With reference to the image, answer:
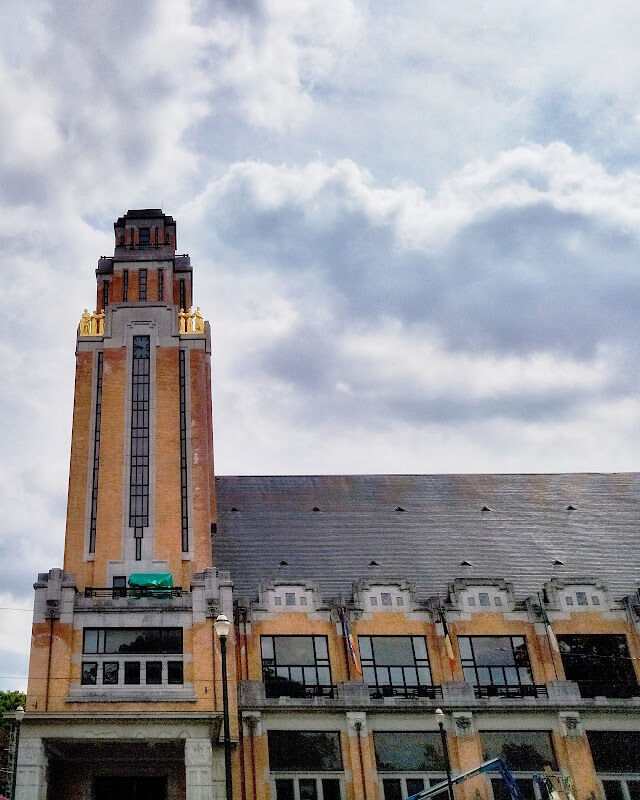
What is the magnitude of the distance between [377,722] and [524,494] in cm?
2408

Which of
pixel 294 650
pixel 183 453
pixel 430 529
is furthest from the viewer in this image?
pixel 430 529

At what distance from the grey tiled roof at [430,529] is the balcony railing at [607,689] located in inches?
260

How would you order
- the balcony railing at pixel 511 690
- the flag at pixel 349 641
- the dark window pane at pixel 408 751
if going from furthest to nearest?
the balcony railing at pixel 511 690, the flag at pixel 349 641, the dark window pane at pixel 408 751

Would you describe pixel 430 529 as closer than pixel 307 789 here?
No

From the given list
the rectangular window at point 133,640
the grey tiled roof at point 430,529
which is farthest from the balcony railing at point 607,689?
the rectangular window at point 133,640

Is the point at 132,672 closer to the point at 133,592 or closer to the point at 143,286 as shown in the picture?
the point at 133,592

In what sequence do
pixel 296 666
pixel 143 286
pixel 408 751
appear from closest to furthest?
pixel 408 751 < pixel 296 666 < pixel 143 286

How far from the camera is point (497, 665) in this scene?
42.3 m

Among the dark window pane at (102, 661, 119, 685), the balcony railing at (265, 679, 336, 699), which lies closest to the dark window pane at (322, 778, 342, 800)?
the balcony railing at (265, 679, 336, 699)

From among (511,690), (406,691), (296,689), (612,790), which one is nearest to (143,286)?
(296,689)

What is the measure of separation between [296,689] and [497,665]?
11.4 m

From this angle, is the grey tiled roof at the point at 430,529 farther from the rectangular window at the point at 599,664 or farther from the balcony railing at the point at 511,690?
the balcony railing at the point at 511,690

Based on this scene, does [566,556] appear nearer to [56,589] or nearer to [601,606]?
[601,606]

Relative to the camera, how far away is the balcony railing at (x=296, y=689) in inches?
1592
